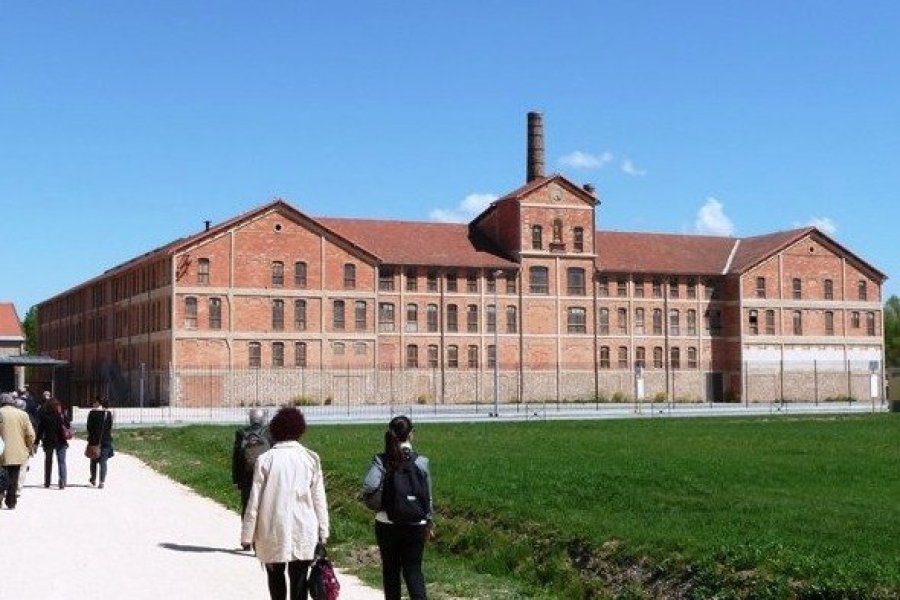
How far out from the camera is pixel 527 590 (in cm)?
1248

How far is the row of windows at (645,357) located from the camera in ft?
251

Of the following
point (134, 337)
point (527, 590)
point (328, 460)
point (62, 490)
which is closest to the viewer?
point (527, 590)

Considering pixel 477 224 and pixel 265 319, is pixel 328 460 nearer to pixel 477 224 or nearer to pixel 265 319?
pixel 265 319

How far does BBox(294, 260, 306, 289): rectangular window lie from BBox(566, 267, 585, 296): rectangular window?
55.9 feet

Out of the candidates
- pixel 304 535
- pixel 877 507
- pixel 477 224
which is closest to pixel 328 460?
pixel 877 507

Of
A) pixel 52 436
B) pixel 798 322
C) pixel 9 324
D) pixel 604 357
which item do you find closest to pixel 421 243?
pixel 604 357

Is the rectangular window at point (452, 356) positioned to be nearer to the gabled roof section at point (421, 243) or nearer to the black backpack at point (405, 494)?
the gabled roof section at point (421, 243)

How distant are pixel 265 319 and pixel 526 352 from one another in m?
16.2

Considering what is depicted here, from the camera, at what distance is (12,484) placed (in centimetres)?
1880

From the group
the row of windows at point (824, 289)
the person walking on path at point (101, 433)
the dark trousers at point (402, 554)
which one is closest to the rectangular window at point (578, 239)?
the row of windows at point (824, 289)

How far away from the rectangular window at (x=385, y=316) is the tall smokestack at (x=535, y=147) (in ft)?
51.8

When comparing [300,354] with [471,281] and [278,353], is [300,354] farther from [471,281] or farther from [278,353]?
[471,281]

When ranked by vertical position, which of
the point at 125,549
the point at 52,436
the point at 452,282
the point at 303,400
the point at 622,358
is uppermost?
the point at 452,282

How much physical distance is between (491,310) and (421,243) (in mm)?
5713
